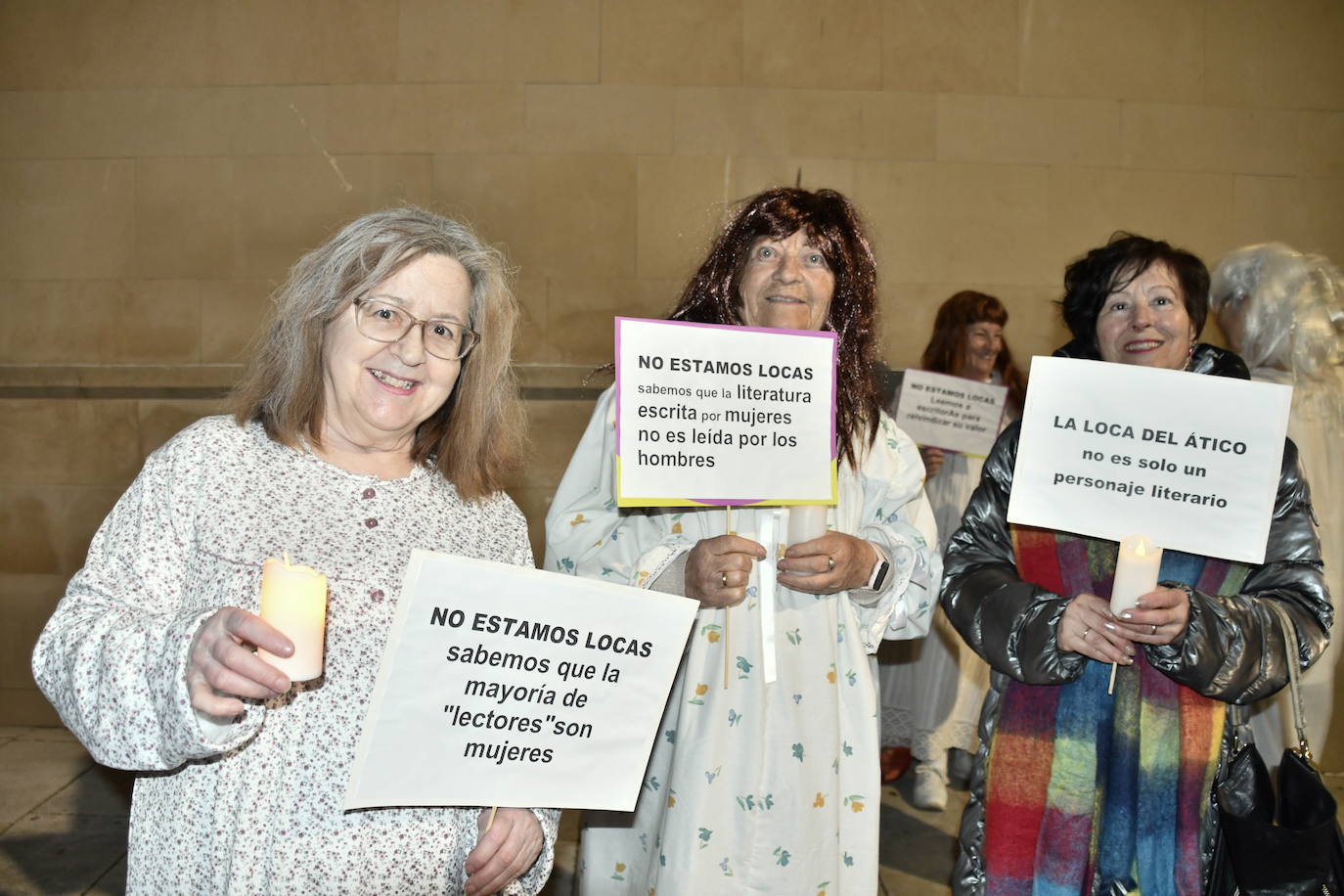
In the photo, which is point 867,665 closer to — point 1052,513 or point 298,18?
point 1052,513

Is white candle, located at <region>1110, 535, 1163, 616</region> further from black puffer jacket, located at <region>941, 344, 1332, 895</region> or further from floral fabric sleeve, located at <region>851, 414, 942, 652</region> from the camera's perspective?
floral fabric sleeve, located at <region>851, 414, 942, 652</region>

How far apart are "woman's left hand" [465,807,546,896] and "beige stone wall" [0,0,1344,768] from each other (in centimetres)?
392

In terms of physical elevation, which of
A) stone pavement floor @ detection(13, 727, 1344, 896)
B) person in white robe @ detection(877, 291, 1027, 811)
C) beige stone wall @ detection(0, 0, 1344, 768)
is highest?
beige stone wall @ detection(0, 0, 1344, 768)

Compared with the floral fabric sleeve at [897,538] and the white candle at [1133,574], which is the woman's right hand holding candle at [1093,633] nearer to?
the white candle at [1133,574]

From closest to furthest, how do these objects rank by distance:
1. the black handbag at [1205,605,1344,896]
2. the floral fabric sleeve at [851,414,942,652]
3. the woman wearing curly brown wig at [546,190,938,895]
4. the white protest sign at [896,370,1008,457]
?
1. the black handbag at [1205,605,1344,896]
2. the woman wearing curly brown wig at [546,190,938,895]
3. the floral fabric sleeve at [851,414,942,652]
4. the white protest sign at [896,370,1008,457]

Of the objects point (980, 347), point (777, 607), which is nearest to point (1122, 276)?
point (777, 607)

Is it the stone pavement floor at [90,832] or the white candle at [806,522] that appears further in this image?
the stone pavement floor at [90,832]

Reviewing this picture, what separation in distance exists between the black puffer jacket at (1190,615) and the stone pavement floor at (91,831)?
1.87 metres

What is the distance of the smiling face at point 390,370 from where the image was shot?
5.80 feet

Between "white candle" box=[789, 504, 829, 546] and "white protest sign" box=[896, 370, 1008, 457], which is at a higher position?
"white protest sign" box=[896, 370, 1008, 457]

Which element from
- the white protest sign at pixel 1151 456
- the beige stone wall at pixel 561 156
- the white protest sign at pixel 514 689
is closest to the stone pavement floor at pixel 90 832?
the beige stone wall at pixel 561 156

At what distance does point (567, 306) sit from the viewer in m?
5.64

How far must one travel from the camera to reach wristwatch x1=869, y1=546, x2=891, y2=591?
7.48 feet

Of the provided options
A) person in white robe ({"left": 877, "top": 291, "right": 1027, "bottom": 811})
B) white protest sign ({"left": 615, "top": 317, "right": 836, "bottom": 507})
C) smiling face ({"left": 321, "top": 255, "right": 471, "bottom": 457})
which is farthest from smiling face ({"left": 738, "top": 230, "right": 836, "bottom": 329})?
person in white robe ({"left": 877, "top": 291, "right": 1027, "bottom": 811})
